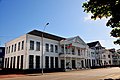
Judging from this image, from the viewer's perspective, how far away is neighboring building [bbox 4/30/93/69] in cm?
3625

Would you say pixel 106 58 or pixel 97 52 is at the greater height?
pixel 97 52

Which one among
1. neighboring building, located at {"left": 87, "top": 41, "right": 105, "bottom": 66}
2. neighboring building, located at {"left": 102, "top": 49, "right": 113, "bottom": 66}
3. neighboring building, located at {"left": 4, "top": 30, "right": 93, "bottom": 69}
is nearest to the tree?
neighboring building, located at {"left": 4, "top": 30, "right": 93, "bottom": 69}

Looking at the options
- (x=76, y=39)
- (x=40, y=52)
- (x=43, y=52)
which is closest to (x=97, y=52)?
(x=76, y=39)

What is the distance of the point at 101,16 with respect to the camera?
10164 mm

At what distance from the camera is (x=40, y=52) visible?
3888 centimetres

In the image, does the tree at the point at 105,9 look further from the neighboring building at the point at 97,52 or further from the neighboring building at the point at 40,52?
the neighboring building at the point at 97,52

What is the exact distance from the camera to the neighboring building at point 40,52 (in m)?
36.2

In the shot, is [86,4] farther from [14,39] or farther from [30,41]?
[14,39]

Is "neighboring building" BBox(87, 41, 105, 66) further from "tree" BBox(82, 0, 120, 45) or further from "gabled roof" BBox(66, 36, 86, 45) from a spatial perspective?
"tree" BBox(82, 0, 120, 45)

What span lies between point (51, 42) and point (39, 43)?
4.67 meters

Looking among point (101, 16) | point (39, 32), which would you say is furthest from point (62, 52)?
point (101, 16)

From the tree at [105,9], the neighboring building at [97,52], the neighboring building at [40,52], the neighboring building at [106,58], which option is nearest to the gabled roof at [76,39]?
the neighboring building at [40,52]

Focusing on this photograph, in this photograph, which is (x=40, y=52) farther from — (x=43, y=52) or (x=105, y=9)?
(x=105, y=9)

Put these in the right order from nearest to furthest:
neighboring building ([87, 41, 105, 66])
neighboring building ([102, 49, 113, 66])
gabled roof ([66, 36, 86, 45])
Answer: gabled roof ([66, 36, 86, 45])
neighboring building ([87, 41, 105, 66])
neighboring building ([102, 49, 113, 66])
